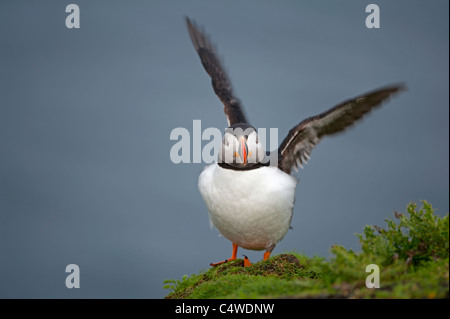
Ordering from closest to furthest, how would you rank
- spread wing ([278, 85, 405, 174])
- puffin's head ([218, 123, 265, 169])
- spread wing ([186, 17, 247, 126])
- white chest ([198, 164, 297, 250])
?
spread wing ([278, 85, 405, 174]) → puffin's head ([218, 123, 265, 169]) → white chest ([198, 164, 297, 250]) → spread wing ([186, 17, 247, 126])

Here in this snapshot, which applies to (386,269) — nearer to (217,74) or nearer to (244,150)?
(244,150)

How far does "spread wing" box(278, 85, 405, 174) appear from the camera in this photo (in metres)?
6.16

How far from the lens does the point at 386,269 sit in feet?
14.5

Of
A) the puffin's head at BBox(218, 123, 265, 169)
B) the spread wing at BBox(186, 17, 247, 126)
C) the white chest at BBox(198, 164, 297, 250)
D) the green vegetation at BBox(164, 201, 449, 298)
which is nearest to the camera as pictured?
the green vegetation at BBox(164, 201, 449, 298)

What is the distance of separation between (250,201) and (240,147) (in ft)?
2.39

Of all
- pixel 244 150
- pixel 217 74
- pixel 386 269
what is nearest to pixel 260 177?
pixel 244 150

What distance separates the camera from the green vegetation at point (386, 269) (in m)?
4.17

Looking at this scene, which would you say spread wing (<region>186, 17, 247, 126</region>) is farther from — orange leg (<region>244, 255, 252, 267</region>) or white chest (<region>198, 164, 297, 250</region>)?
orange leg (<region>244, 255, 252, 267</region>)

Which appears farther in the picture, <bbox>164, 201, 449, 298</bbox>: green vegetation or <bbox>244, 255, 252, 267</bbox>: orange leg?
<bbox>244, 255, 252, 267</bbox>: orange leg

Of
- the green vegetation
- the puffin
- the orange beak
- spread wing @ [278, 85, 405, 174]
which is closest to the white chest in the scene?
the puffin

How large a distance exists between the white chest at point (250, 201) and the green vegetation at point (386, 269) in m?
1.11

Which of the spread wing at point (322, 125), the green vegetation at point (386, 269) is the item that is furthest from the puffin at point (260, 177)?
the green vegetation at point (386, 269)
